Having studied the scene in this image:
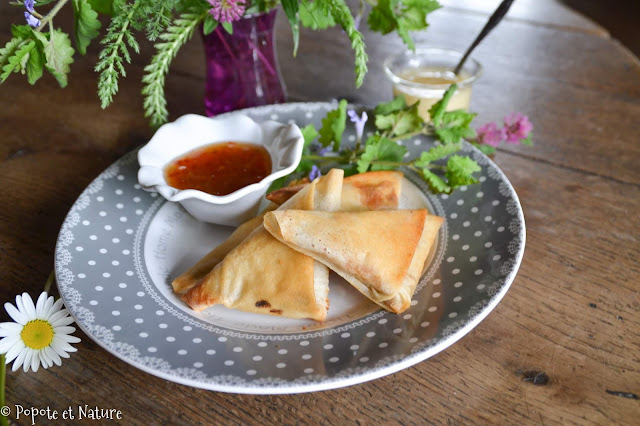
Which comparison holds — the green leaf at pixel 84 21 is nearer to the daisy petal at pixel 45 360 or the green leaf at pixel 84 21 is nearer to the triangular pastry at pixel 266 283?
the triangular pastry at pixel 266 283

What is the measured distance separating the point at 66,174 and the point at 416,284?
1.19 m

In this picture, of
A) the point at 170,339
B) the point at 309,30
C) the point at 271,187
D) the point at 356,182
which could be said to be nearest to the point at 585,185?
the point at 356,182

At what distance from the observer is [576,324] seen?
1.27m

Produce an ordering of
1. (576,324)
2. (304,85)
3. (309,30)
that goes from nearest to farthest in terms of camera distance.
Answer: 1. (576,324)
2. (304,85)
3. (309,30)

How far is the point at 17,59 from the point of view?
1206 mm

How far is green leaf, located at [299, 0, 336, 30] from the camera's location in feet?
4.75

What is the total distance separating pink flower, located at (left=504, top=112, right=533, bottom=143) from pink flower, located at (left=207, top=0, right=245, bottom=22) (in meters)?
0.91

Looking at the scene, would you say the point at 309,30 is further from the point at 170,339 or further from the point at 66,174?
the point at 170,339

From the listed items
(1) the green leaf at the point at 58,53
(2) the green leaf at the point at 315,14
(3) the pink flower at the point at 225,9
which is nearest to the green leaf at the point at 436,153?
(2) the green leaf at the point at 315,14

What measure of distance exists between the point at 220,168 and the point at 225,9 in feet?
1.38

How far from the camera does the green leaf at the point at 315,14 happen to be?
57.0 inches

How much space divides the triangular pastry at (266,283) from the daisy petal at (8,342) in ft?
1.16

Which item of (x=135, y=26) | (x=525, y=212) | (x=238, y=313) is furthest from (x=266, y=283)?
(x=525, y=212)

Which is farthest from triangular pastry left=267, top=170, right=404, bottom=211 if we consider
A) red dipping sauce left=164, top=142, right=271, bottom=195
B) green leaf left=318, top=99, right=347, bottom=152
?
green leaf left=318, top=99, right=347, bottom=152
